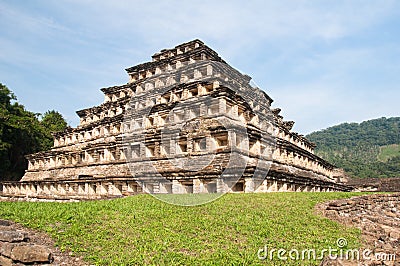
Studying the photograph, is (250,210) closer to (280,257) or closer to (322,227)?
(322,227)

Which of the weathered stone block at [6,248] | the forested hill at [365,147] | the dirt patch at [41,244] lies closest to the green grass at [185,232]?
the dirt patch at [41,244]

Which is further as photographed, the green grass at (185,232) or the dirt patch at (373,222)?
the green grass at (185,232)

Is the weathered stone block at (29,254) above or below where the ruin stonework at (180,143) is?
below

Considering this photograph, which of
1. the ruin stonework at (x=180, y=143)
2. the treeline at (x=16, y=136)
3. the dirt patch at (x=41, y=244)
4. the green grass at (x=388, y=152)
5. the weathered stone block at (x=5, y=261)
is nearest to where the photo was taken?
the weathered stone block at (x=5, y=261)

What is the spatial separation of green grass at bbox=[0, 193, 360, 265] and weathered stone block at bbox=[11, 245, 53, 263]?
0.67 meters

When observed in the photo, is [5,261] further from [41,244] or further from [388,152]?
[388,152]

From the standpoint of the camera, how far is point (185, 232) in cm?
886

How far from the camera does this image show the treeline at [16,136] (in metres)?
37.2

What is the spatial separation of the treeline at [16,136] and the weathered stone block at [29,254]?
111 ft

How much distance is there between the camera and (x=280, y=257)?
741 cm

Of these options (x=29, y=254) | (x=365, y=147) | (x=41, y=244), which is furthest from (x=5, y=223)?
(x=365, y=147)

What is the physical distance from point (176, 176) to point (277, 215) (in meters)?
10.2

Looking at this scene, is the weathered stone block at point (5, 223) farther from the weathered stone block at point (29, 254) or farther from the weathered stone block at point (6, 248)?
the weathered stone block at point (29, 254)

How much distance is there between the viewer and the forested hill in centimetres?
7144
